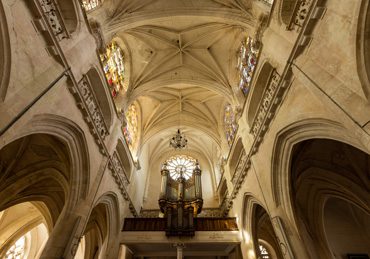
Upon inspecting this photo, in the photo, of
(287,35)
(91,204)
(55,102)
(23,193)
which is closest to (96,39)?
(55,102)

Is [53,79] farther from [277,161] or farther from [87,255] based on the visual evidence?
[87,255]

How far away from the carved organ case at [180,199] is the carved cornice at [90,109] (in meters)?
4.76

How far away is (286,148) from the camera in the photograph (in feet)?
18.0

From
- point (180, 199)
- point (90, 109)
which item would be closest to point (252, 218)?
point (180, 199)

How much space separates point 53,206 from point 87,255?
3.56 m

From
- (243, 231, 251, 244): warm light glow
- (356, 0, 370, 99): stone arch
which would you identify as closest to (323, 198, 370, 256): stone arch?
(243, 231, 251, 244): warm light glow

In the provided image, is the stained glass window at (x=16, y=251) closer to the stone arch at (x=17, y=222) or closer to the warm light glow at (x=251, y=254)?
the stone arch at (x=17, y=222)

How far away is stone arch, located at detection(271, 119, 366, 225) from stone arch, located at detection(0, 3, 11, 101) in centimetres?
569

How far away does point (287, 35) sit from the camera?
515 centimetres

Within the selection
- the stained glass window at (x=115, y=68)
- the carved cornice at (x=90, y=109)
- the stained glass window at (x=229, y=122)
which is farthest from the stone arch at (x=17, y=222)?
the stained glass window at (x=229, y=122)

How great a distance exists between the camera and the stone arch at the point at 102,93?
22.7 feet

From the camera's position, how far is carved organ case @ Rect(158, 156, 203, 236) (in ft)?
30.3

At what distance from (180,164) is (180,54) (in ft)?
29.8

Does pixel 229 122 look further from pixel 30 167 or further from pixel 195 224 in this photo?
pixel 30 167
